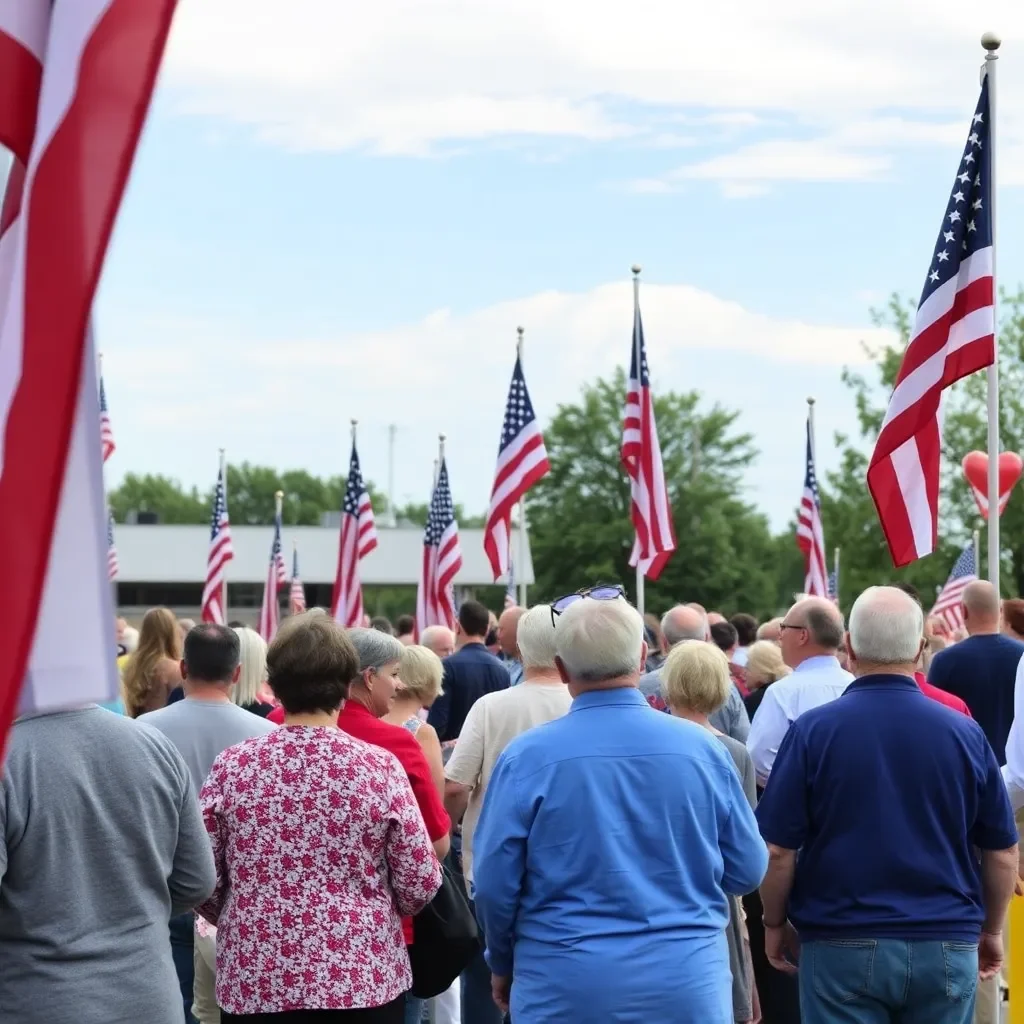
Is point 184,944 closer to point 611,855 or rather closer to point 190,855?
point 190,855

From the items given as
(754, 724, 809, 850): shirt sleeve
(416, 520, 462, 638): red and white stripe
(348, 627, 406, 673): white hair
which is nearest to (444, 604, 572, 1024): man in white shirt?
(348, 627, 406, 673): white hair

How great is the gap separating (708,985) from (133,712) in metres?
4.92

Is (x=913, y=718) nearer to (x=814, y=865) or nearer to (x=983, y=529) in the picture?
(x=814, y=865)

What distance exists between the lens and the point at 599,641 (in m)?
4.87

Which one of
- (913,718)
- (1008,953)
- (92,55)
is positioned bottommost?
(1008,953)

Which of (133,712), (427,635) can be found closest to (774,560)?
(427,635)

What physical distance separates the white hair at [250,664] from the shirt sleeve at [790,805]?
2633 mm

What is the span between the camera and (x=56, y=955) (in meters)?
4.46

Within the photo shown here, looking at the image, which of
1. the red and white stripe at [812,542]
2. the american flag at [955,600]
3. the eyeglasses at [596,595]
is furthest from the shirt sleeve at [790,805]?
the red and white stripe at [812,542]

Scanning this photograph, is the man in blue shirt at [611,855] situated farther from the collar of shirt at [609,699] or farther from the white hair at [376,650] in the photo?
the white hair at [376,650]

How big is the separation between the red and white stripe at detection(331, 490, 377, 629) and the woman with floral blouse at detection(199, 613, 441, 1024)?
16.8 metres

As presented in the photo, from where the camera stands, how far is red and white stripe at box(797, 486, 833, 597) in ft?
75.1

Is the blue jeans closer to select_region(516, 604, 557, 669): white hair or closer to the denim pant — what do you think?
select_region(516, 604, 557, 669): white hair

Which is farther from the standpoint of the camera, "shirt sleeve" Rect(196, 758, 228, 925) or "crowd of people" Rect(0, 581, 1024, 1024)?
"shirt sleeve" Rect(196, 758, 228, 925)
